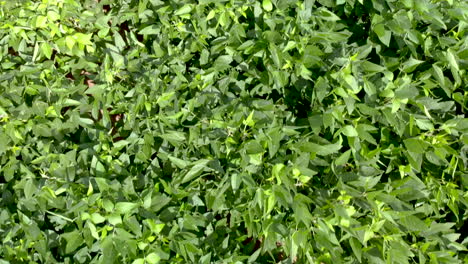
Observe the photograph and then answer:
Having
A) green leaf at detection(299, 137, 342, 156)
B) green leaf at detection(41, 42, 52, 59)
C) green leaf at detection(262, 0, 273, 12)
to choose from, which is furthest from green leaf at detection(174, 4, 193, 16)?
green leaf at detection(299, 137, 342, 156)

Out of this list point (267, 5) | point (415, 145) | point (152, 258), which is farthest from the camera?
point (267, 5)

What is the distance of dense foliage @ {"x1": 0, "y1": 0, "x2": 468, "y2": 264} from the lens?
2.13 m

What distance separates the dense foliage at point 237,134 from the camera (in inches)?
84.0

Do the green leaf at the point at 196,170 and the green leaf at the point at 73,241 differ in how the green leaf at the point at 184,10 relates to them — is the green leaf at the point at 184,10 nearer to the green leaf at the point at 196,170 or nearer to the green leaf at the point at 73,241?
the green leaf at the point at 196,170

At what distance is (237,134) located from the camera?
2.22m

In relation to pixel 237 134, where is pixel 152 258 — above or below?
below

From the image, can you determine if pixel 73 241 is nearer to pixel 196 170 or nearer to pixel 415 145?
pixel 196 170

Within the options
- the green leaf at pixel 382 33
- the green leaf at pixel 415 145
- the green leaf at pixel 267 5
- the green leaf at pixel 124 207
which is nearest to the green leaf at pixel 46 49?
the green leaf at pixel 124 207

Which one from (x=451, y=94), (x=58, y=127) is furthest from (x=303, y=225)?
(x=58, y=127)

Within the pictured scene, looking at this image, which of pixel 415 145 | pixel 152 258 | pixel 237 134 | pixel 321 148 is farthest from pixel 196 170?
pixel 415 145

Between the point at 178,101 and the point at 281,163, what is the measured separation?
1.81 ft

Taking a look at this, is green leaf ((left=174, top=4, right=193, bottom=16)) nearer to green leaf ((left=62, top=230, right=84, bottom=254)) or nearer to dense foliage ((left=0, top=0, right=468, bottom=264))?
dense foliage ((left=0, top=0, right=468, bottom=264))

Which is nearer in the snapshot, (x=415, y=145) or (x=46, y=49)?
(x=415, y=145)

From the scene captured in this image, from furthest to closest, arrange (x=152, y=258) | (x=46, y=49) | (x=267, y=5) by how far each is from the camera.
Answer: (x=46, y=49) < (x=267, y=5) < (x=152, y=258)
